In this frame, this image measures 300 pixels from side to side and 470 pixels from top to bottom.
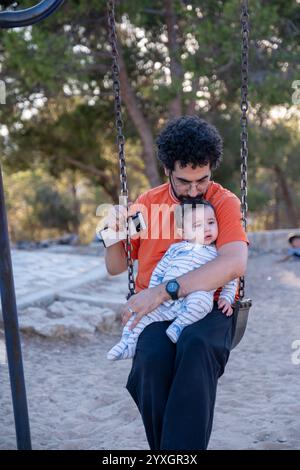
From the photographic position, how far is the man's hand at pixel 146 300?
2.22 metres

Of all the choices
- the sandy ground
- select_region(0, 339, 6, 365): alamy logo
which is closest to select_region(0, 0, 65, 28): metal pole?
the sandy ground

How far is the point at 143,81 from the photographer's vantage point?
10.7m

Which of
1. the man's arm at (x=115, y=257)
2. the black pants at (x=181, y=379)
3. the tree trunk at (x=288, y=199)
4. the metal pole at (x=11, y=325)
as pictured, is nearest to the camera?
the black pants at (x=181, y=379)

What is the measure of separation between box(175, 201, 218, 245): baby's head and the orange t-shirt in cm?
4

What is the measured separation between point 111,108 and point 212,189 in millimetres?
9268

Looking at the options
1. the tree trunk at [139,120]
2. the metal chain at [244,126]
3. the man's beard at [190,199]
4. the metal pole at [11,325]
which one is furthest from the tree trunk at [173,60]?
the metal pole at [11,325]

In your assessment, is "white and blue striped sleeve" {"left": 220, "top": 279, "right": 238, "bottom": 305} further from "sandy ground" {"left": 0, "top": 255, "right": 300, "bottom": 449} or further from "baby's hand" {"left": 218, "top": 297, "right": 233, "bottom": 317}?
"sandy ground" {"left": 0, "top": 255, "right": 300, "bottom": 449}

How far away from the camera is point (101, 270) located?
24.2 ft

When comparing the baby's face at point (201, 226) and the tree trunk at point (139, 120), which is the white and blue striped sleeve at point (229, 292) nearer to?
the baby's face at point (201, 226)

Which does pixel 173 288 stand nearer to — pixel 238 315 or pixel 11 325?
pixel 238 315

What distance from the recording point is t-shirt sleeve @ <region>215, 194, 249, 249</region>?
7.55 ft

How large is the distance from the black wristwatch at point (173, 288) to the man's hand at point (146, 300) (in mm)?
21

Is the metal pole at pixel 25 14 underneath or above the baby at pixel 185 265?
above
